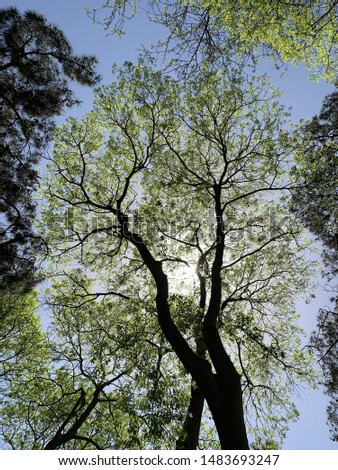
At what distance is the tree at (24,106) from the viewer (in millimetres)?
7074

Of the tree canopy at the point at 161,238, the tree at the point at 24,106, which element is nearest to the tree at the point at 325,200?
the tree canopy at the point at 161,238

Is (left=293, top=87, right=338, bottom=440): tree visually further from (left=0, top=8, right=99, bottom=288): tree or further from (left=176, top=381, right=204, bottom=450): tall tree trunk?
(left=0, top=8, right=99, bottom=288): tree

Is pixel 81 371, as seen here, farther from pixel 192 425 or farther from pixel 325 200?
pixel 325 200

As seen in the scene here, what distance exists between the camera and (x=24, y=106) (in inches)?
290

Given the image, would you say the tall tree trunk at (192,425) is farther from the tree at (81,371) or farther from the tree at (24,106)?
the tree at (24,106)

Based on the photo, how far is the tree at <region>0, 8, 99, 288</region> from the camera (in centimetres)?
707

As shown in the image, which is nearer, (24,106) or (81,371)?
(24,106)

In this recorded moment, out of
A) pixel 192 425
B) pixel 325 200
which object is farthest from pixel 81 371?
pixel 325 200

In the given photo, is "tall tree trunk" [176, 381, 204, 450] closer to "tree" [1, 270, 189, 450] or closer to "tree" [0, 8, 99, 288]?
"tree" [1, 270, 189, 450]

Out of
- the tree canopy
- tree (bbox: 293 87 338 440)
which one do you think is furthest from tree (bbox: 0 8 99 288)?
tree (bbox: 293 87 338 440)

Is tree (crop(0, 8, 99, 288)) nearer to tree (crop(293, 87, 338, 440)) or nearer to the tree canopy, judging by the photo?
the tree canopy

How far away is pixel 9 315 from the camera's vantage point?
16.7m

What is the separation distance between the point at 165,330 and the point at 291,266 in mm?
8014

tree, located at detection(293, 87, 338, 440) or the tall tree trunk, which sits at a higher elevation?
tree, located at detection(293, 87, 338, 440)
